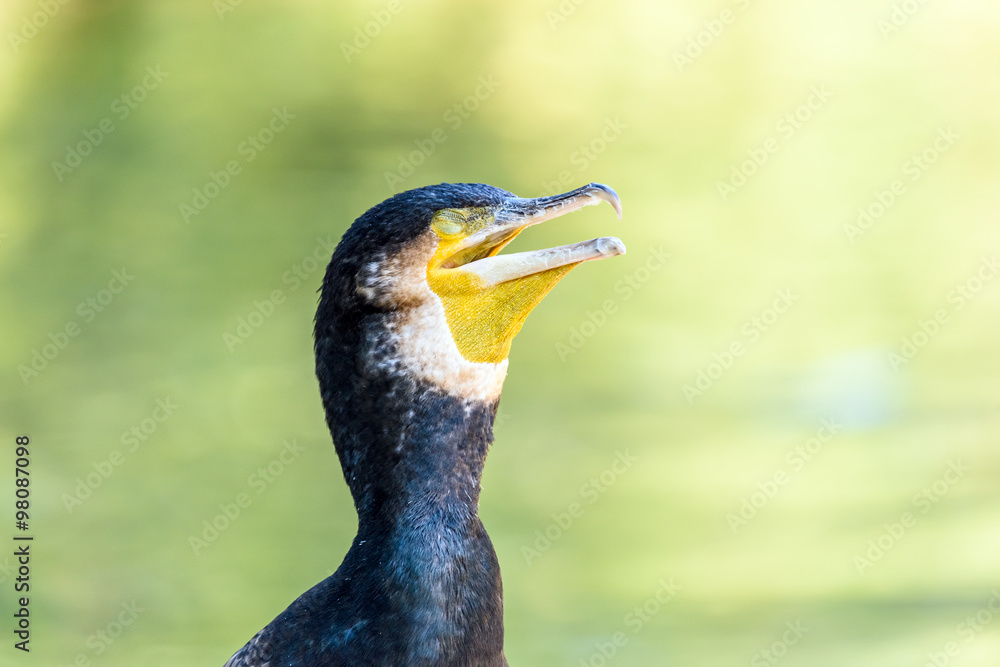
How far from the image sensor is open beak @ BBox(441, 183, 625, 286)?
182 centimetres

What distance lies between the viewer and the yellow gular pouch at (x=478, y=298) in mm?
1846

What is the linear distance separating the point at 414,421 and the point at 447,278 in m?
0.26

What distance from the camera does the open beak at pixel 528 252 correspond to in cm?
182

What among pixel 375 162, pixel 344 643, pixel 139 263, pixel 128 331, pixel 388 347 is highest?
pixel 375 162

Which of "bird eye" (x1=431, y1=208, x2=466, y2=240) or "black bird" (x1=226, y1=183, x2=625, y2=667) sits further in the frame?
"bird eye" (x1=431, y1=208, x2=466, y2=240)

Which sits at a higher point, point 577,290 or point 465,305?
point 577,290

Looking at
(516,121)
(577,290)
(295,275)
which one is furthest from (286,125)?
(577,290)

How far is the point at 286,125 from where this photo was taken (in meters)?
5.62

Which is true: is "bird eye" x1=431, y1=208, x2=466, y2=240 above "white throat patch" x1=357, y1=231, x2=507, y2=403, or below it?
above

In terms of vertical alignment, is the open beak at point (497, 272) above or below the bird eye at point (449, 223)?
below

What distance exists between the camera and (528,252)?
183 cm

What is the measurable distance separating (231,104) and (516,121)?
1482mm

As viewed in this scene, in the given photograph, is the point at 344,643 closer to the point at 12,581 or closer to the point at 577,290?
the point at 12,581

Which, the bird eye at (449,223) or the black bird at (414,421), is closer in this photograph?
the black bird at (414,421)
